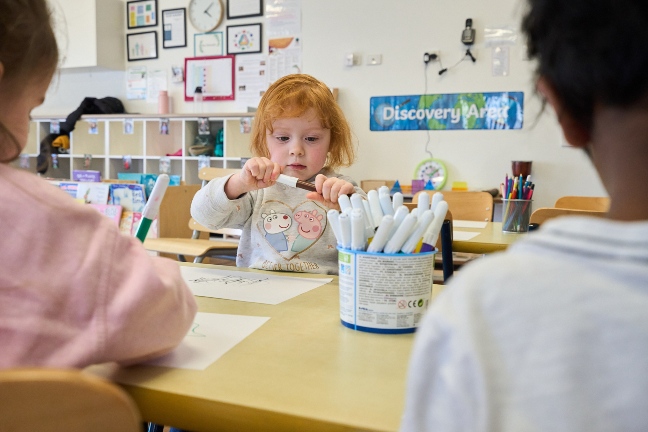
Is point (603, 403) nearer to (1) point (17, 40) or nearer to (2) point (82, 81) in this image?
(1) point (17, 40)

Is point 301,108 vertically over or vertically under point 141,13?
under

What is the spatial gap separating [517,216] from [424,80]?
229cm

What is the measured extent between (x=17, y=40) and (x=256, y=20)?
4.16 m

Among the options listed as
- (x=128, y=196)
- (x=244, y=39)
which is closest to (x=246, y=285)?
(x=128, y=196)

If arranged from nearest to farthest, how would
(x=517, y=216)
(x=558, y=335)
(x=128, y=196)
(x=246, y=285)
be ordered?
(x=558, y=335)
(x=246, y=285)
(x=517, y=216)
(x=128, y=196)

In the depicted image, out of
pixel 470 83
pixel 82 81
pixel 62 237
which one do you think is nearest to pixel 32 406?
pixel 62 237

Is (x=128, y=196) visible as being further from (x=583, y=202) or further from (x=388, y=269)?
(x=388, y=269)

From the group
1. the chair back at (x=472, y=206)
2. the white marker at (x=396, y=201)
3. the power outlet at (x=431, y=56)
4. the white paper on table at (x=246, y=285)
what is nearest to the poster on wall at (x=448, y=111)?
the power outlet at (x=431, y=56)

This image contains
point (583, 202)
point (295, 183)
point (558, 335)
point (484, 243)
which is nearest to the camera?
point (558, 335)

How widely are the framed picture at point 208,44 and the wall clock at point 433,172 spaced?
1.88 metres

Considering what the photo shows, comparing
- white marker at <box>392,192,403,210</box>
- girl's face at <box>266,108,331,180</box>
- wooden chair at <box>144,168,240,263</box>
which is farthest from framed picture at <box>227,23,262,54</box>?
white marker at <box>392,192,403,210</box>

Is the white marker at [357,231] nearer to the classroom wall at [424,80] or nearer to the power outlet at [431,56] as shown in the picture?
the classroom wall at [424,80]

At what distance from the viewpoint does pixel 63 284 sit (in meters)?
0.49

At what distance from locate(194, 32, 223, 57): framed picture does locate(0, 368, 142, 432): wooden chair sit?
449 centimetres
